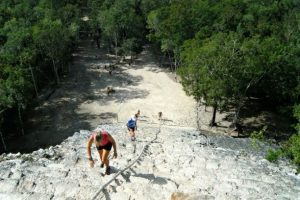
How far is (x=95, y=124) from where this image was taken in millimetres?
36375

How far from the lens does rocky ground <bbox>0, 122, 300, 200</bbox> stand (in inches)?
536

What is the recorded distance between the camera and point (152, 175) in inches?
600

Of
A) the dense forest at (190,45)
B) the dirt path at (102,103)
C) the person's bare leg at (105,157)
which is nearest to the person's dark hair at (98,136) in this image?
the person's bare leg at (105,157)

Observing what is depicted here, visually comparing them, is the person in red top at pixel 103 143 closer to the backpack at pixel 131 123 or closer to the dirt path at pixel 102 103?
the backpack at pixel 131 123

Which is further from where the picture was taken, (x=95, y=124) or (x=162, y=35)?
(x=162, y=35)

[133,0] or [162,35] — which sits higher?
[133,0]

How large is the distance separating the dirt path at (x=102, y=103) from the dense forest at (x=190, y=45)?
201 centimetres

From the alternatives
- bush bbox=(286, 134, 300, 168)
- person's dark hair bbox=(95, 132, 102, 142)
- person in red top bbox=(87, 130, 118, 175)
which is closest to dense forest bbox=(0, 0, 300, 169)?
bush bbox=(286, 134, 300, 168)

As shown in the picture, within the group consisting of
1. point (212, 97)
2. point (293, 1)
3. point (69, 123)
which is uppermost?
point (293, 1)

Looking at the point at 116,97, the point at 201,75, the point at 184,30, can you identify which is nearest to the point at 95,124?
the point at 116,97

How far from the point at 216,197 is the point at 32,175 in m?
7.16

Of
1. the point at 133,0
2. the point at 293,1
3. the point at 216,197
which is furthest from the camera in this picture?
the point at 133,0

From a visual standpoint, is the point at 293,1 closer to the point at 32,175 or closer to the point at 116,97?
the point at 116,97

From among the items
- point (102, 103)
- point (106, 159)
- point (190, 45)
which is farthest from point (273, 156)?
point (102, 103)
